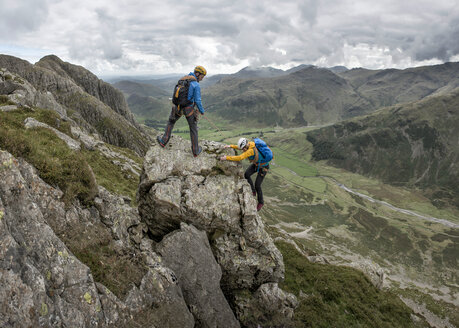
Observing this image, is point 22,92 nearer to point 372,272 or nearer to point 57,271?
point 57,271

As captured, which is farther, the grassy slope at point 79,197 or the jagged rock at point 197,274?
the jagged rock at point 197,274

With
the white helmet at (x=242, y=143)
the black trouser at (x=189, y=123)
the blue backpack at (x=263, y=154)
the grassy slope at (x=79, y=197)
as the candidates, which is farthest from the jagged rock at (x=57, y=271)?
the blue backpack at (x=263, y=154)

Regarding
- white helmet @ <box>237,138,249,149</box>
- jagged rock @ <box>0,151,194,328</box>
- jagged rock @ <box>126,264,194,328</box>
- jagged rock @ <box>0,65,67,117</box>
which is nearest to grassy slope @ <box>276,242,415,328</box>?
jagged rock @ <box>126,264,194,328</box>

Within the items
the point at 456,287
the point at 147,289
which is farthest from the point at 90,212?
the point at 456,287

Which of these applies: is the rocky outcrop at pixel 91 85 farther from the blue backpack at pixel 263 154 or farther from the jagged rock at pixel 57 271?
the jagged rock at pixel 57 271

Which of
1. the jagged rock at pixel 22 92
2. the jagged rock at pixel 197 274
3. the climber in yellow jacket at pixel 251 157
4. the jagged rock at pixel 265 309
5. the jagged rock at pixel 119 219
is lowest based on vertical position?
the jagged rock at pixel 265 309

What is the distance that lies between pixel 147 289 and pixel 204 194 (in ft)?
25.2

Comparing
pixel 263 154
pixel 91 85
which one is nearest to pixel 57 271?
pixel 263 154

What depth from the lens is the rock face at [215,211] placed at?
58.9ft

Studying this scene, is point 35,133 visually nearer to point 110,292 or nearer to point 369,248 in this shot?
point 110,292

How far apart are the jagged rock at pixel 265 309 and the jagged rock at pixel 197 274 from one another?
1594 millimetres

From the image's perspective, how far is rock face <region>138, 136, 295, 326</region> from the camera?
706 inches

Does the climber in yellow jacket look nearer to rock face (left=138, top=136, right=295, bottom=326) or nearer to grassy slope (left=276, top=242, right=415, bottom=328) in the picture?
rock face (left=138, top=136, right=295, bottom=326)

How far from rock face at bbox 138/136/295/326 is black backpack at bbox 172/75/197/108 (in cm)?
385
